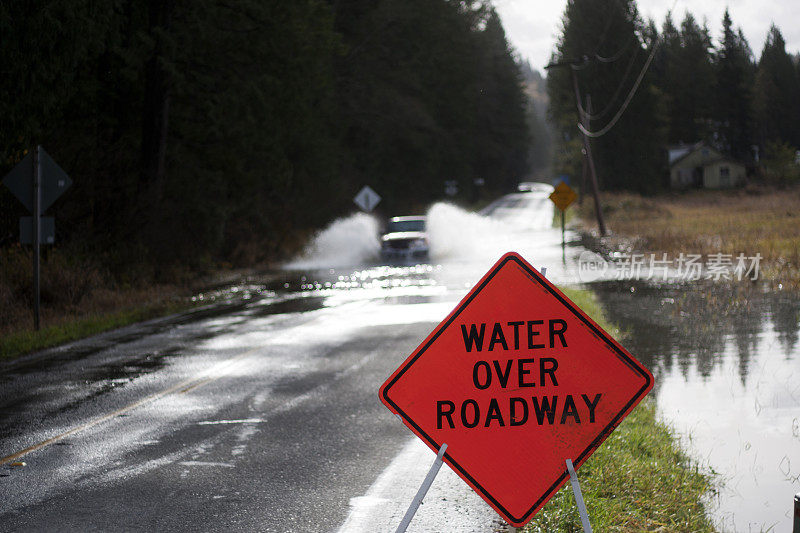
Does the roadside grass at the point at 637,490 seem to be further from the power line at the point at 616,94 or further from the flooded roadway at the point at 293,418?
the power line at the point at 616,94

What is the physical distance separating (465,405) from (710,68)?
138213 mm

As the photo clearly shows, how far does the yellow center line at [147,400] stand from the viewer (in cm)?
792

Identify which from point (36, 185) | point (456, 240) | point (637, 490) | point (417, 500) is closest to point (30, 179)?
point (36, 185)

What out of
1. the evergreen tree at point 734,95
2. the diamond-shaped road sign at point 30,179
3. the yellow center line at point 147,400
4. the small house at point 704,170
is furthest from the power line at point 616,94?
the yellow center line at point 147,400

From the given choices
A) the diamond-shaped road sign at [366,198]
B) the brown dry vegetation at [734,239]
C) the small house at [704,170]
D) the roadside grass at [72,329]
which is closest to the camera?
the roadside grass at [72,329]

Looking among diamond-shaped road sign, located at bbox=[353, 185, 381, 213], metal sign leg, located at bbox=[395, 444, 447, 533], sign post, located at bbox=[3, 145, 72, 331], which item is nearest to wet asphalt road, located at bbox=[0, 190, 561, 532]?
metal sign leg, located at bbox=[395, 444, 447, 533]

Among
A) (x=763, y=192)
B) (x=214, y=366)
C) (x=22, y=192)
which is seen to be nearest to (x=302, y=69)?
(x=22, y=192)

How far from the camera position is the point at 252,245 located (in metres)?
33.2

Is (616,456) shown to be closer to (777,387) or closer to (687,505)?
(687,505)

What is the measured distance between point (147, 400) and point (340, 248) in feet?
94.5

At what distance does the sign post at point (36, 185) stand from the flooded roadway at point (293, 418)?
7.35 ft

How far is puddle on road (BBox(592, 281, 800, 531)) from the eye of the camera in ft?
22.9

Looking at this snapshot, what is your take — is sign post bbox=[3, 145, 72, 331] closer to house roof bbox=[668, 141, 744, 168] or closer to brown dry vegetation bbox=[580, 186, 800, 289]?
brown dry vegetation bbox=[580, 186, 800, 289]

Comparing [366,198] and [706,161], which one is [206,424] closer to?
[366,198]
